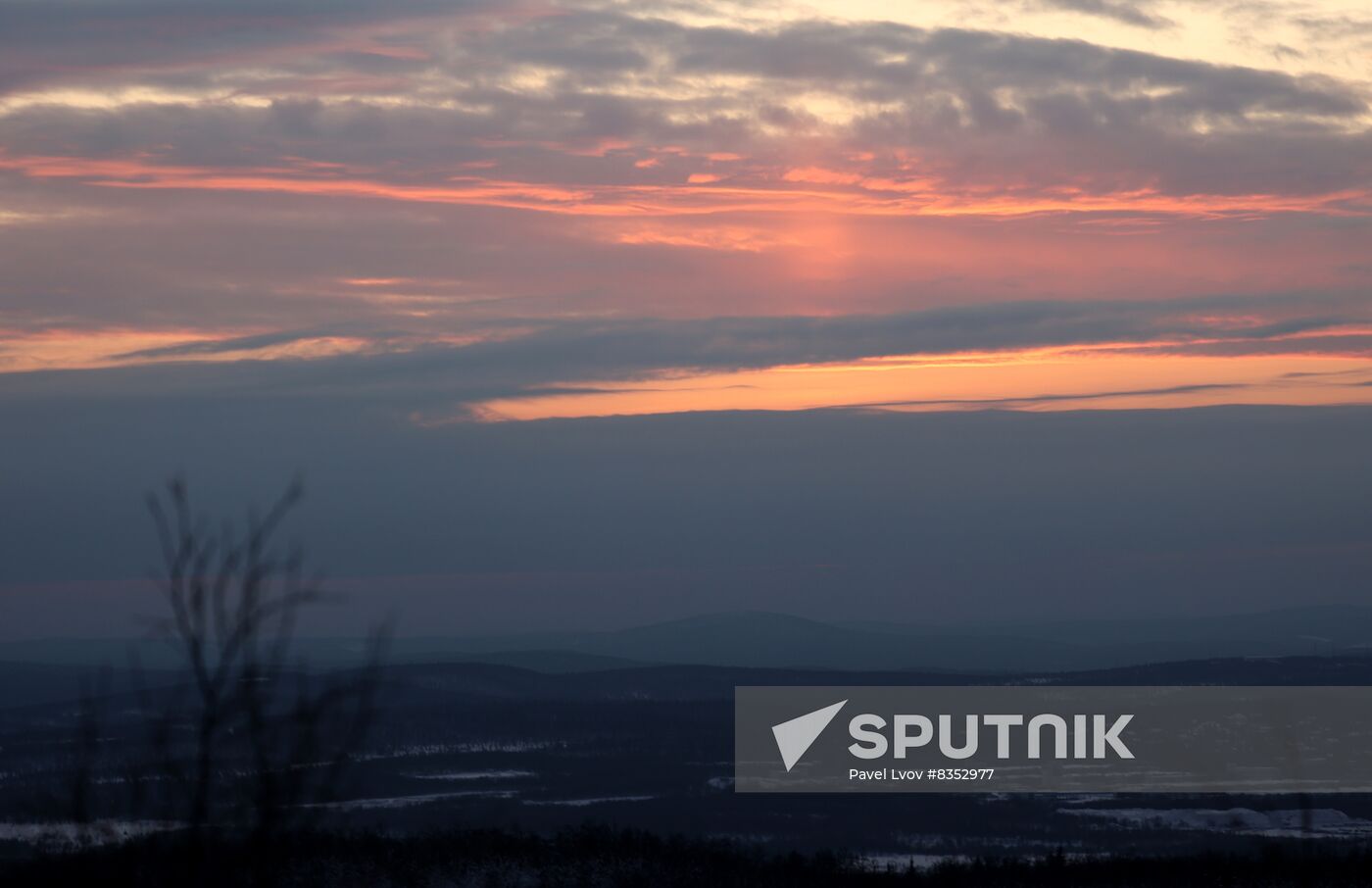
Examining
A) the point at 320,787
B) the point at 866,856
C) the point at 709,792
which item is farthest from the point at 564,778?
the point at 320,787

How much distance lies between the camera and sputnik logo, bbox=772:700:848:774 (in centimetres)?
6116

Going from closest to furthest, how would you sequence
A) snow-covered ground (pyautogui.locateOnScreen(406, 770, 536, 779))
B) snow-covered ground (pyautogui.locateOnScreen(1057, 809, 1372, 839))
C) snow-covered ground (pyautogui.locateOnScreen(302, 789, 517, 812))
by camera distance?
1. snow-covered ground (pyautogui.locateOnScreen(1057, 809, 1372, 839))
2. snow-covered ground (pyautogui.locateOnScreen(302, 789, 517, 812))
3. snow-covered ground (pyautogui.locateOnScreen(406, 770, 536, 779))

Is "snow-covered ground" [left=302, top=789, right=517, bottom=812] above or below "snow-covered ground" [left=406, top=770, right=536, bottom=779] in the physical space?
below

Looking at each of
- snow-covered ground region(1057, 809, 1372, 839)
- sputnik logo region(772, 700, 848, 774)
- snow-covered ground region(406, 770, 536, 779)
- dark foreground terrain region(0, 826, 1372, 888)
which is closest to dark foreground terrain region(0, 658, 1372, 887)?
dark foreground terrain region(0, 826, 1372, 888)

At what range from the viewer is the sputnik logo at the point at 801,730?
61.2 metres

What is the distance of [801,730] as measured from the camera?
67000 mm

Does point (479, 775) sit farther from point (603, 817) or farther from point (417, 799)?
point (603, 817)

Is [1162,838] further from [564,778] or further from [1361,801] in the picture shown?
[564,778]

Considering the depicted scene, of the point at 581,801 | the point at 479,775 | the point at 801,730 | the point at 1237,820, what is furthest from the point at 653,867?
the point at 479,775

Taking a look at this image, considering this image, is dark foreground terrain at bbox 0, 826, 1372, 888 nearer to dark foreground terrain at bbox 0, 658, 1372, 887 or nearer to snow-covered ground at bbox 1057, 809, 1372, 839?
dark foreground terrain at bbox 0, 658, 1372, 887

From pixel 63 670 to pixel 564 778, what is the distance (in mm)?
127884

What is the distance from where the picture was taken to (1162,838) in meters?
49.8

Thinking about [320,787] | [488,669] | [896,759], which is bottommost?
[320,787]

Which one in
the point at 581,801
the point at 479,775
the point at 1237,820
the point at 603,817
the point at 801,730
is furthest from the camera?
the point at 479,775
